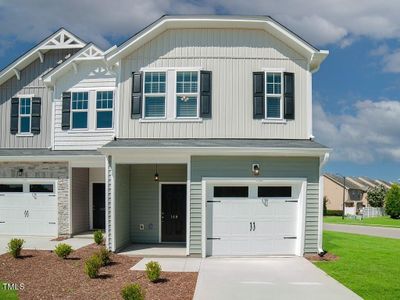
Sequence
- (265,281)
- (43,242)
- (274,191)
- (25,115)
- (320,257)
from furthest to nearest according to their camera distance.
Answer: (25,115), (43,242), (274,191), (320,257), (265,281)

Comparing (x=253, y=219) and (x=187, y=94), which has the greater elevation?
(x=187, y=94)

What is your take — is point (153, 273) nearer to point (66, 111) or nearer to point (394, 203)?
point (66, 111)

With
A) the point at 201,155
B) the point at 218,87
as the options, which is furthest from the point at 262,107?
the point at 201,155

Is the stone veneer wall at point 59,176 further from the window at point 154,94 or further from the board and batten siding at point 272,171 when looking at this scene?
the board and batten siding at point 272,171

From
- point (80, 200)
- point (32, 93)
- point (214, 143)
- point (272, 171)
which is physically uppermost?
point (32, 93)

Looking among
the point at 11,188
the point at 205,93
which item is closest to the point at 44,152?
the point at 11,188

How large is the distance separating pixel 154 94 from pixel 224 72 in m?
2.61

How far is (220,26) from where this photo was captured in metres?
15.0

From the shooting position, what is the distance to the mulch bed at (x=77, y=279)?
9274 millimetres

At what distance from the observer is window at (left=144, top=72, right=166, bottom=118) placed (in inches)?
584

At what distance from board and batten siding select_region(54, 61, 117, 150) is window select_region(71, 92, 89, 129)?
0.66 ft

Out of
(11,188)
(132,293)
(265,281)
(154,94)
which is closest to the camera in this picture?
(132,293)

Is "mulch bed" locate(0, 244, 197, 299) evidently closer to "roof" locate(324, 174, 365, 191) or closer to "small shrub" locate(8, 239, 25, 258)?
"small shrub" locate(8, 239, 25, 258)

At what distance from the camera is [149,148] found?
1329cm
